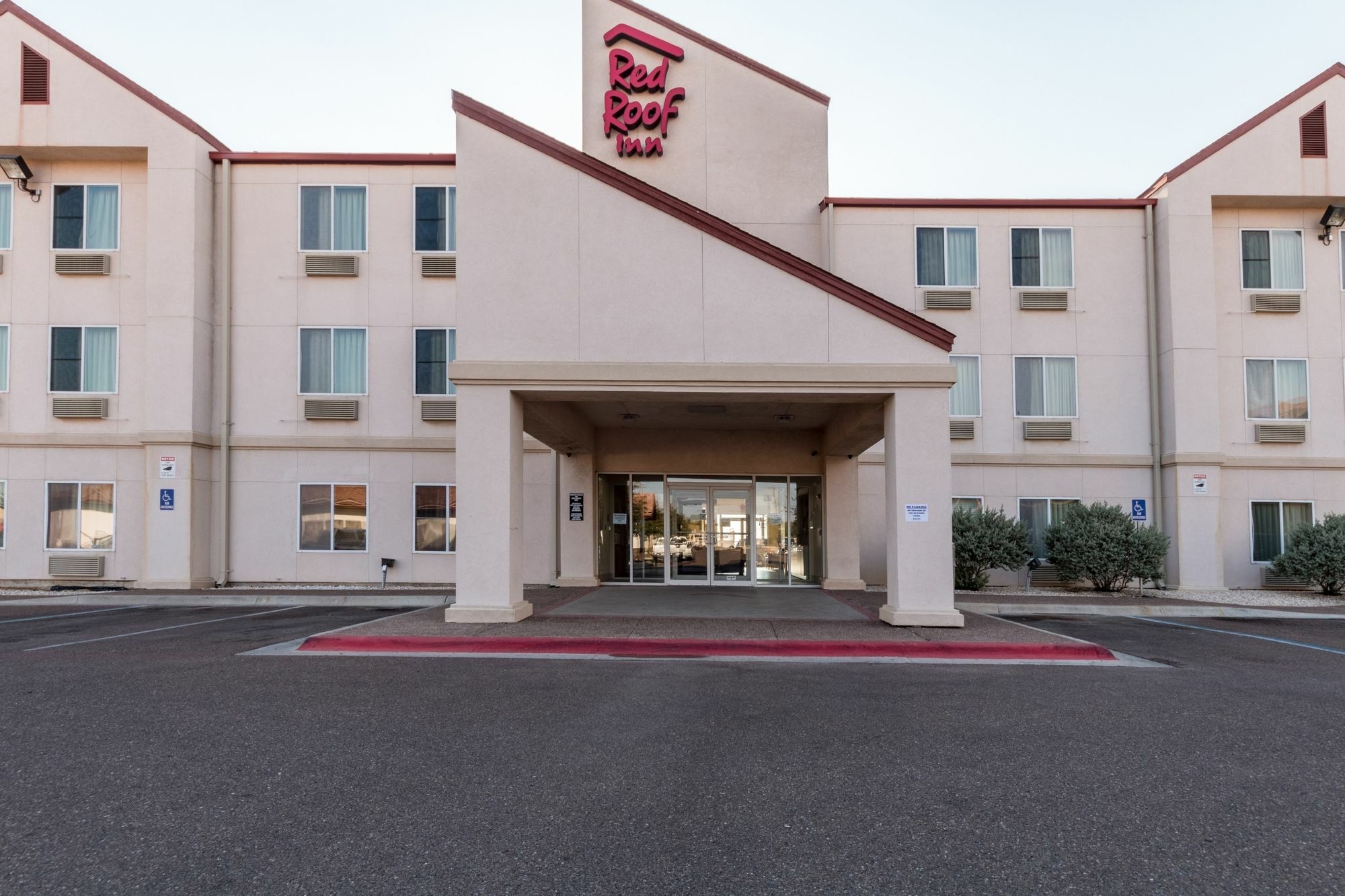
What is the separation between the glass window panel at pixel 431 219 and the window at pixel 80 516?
339 inches

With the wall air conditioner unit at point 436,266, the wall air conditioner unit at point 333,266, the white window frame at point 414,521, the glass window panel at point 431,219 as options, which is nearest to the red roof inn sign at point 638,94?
the glass window panel at point 431,219

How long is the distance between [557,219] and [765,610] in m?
6.93

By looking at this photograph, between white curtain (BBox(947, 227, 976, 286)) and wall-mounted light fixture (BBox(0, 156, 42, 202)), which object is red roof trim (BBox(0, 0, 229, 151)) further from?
white curtain (BBox(947, 227, 976, 286))

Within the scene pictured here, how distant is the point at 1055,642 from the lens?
10.5m

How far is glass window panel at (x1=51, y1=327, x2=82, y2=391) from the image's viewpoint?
18.9m

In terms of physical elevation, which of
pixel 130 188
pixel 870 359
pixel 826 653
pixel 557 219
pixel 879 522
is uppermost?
pixel 130 188

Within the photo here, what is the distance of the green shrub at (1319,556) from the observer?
58.7 feet

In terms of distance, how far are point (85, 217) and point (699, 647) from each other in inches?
690

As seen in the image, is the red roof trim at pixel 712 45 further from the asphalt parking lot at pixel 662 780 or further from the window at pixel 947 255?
the asphalt parking lot at pixel 662 780

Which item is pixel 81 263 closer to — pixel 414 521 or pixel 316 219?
pixel 316 219

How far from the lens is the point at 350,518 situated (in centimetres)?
1917

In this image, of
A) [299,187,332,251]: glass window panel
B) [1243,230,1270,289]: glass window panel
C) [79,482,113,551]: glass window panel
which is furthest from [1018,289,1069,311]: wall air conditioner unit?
[79,482,113,551]: glass window panel

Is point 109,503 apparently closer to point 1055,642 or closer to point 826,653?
point 826,653

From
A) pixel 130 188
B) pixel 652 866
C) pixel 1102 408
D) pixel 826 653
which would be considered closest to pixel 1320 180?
pixel 1102 408
